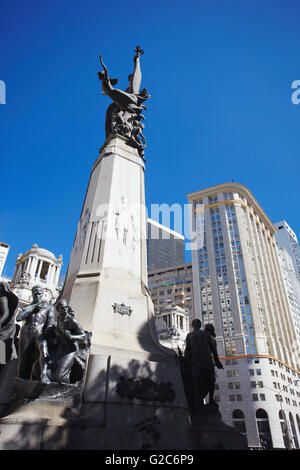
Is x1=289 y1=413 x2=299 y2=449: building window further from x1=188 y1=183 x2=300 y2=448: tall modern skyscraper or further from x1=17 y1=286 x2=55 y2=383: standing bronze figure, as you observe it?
x1=17 y1=286 x2=55 y2=383: standing bronze figure

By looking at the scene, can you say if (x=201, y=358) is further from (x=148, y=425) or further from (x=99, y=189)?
(x=99, y=189)

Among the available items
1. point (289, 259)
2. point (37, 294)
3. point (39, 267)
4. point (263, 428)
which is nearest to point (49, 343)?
point (37, 294)

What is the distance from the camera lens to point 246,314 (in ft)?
192

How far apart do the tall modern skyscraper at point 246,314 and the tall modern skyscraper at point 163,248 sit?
130ft

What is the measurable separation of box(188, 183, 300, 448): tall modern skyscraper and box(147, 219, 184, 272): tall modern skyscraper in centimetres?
3972

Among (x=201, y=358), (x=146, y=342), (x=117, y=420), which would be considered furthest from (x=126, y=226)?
(x=117, y=420)

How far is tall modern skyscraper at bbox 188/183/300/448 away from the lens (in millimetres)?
50188

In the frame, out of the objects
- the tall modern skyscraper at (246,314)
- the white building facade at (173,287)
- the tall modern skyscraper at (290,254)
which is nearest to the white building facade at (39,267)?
the white building facade at (173,287)

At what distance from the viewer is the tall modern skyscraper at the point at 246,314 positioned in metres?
50.2

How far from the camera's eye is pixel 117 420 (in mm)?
4930

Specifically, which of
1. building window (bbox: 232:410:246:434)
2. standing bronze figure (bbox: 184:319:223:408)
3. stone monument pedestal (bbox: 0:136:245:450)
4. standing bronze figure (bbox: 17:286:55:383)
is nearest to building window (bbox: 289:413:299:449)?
building window (bbox: 232:410:246:434)

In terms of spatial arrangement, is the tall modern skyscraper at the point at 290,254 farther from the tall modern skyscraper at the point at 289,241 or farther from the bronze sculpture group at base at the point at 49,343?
the bronze sculpture group at base at the point at 49,343

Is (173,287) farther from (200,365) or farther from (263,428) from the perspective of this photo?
(200,365)
